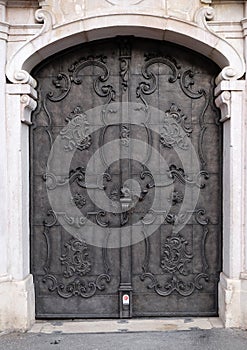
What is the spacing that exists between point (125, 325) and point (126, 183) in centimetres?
157

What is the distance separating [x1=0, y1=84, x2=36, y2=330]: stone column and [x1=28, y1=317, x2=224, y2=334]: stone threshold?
0.96 feet

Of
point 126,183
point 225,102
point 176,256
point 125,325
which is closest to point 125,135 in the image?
point 126,183

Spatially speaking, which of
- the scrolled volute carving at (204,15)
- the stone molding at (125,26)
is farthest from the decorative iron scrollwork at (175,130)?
the scrolled volute carving at (204,15)

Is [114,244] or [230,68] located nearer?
[230,68]

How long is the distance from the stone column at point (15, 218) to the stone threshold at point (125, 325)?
0.96ft

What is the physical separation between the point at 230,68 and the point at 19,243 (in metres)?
2.90

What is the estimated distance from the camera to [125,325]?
5.32 m

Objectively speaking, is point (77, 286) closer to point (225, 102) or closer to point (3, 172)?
point (3, 172)

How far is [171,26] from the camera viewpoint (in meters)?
5.06

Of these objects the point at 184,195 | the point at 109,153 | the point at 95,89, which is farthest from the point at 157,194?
the point at 95,89

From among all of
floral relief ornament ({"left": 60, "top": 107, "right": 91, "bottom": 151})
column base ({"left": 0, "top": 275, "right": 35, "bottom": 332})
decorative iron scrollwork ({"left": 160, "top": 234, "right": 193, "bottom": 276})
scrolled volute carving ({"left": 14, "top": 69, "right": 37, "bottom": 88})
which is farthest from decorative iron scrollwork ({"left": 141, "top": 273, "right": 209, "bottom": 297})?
scrolled volute carving ({"left": 14, "top": 69, "right": 37, "bottom": 88})

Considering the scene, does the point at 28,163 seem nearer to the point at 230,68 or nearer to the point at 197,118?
the point at 197,118

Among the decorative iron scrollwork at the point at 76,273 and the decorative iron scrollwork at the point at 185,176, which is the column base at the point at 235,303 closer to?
the decorative iron scrollwork at the point at 185,176

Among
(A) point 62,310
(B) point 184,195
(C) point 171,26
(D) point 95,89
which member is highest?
(C) point 171,26
